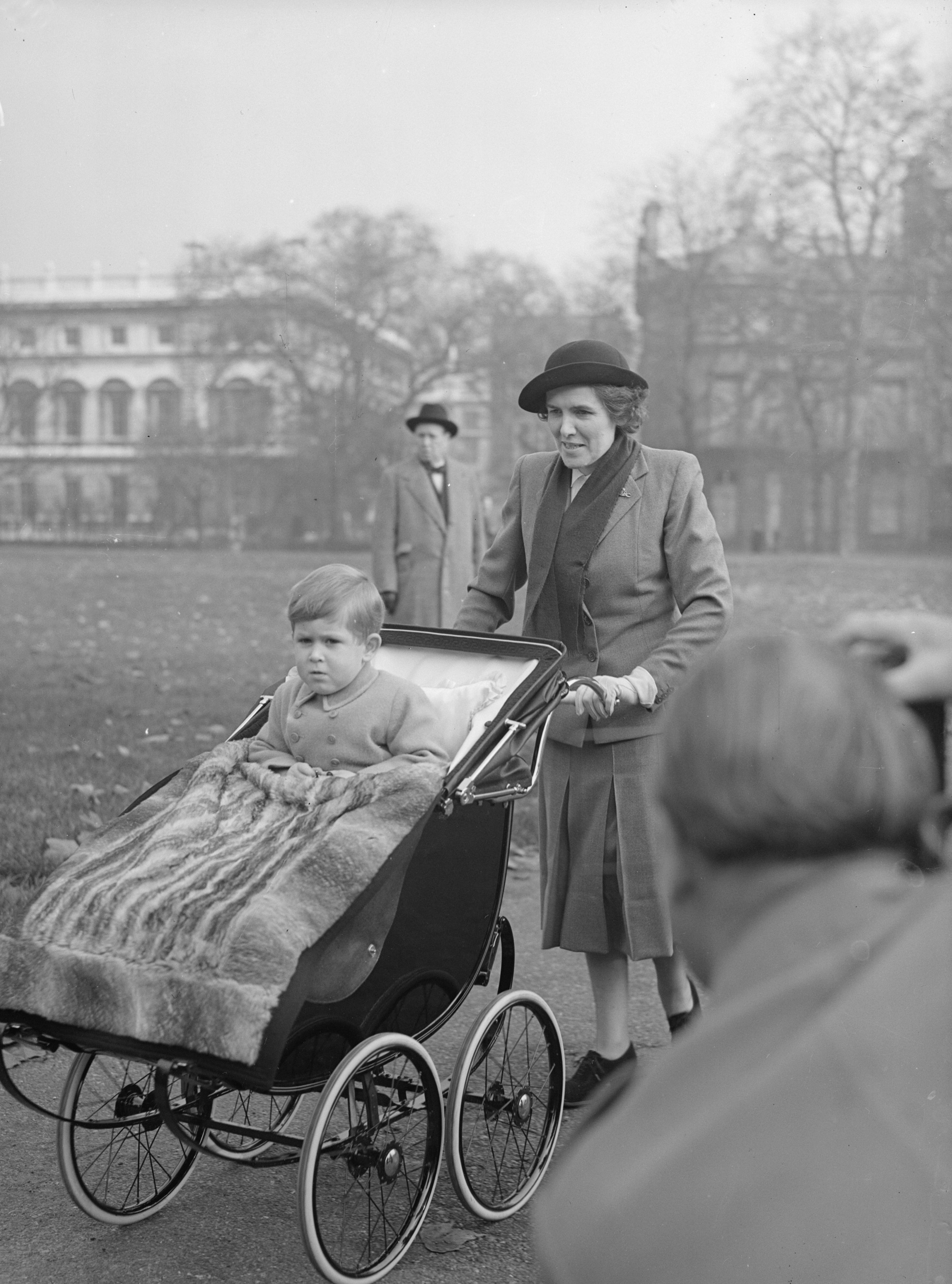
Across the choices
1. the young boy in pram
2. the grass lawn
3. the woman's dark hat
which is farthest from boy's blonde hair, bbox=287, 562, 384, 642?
the grass lawn

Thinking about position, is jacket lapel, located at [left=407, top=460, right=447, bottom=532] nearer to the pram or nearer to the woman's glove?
the pram

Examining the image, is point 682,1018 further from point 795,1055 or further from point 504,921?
point 795,1055

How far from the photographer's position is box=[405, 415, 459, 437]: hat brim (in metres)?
8.73

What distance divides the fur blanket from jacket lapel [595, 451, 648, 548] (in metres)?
1.10

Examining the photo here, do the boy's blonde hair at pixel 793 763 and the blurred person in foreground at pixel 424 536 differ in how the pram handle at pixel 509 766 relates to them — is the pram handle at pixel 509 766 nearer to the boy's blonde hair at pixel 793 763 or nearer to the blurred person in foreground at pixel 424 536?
the boy's blonde hair at pixel 793 763

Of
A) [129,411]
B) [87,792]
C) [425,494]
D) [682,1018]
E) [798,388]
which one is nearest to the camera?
[682,1018]

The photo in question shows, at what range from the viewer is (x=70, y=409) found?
17781mm

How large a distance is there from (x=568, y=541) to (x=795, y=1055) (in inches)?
113

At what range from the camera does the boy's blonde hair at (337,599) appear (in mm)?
3320

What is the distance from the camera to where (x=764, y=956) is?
3.75 feet

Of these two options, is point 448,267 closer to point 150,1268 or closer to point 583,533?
point 583,533

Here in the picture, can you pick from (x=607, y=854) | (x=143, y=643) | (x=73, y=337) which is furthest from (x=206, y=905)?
(x=73, y=337)

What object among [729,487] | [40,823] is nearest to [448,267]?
[729,487]

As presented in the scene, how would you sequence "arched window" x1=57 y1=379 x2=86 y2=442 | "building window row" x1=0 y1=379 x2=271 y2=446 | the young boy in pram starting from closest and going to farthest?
the young boy in pram < "building window row" x1=0 y1=379 x2=271 y2=446 < "arched window" x1=57 y1=379 x2=86 y2=442
